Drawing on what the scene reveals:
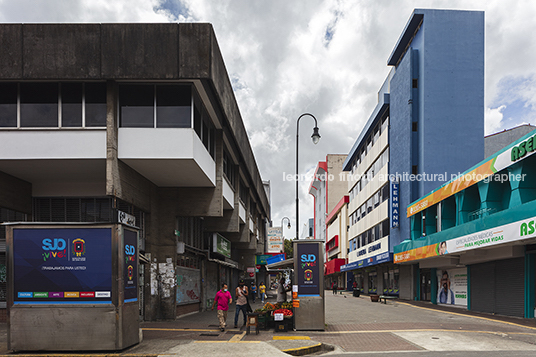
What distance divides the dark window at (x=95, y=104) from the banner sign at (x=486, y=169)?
604 inches

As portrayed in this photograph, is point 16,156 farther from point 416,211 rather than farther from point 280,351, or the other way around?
point 416,211

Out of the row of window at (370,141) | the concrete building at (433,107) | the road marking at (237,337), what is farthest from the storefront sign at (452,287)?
the road marking at (237,337)

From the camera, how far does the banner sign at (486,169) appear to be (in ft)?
59.3

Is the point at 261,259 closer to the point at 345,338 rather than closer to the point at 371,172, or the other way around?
the point at 371,172

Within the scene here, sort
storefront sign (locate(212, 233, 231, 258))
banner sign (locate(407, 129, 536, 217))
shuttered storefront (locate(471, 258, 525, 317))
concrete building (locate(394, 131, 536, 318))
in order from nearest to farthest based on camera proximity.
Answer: banner sign (locate(407, 129, 536, 217))
concrete building (locate(394, 131, 536, 318))
shuttered storefront (locate(471, 258, 525, 317))
storefront sign (locate(212, 233, 231, 258))

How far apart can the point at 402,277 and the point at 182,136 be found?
99.0ft

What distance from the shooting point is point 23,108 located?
1475 cm

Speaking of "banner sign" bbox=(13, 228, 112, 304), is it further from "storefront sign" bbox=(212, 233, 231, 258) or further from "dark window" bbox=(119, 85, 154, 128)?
"storefront sign" bbox=(212, 233, 231, 258)

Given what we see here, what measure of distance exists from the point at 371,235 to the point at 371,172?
650 cm

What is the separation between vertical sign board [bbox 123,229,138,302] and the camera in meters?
10.9

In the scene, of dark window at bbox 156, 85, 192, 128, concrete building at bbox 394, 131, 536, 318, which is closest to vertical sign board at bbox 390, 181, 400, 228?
concrete building at bbox 394, 131, 536, 318

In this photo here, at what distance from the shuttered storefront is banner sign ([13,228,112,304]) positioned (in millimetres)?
17588

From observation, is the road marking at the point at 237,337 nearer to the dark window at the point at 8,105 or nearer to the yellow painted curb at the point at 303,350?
the yellow painted curb at the point at 303,350

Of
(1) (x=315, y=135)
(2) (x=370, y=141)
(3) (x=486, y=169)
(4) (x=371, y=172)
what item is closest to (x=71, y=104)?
(1) (x=315, y=135)
